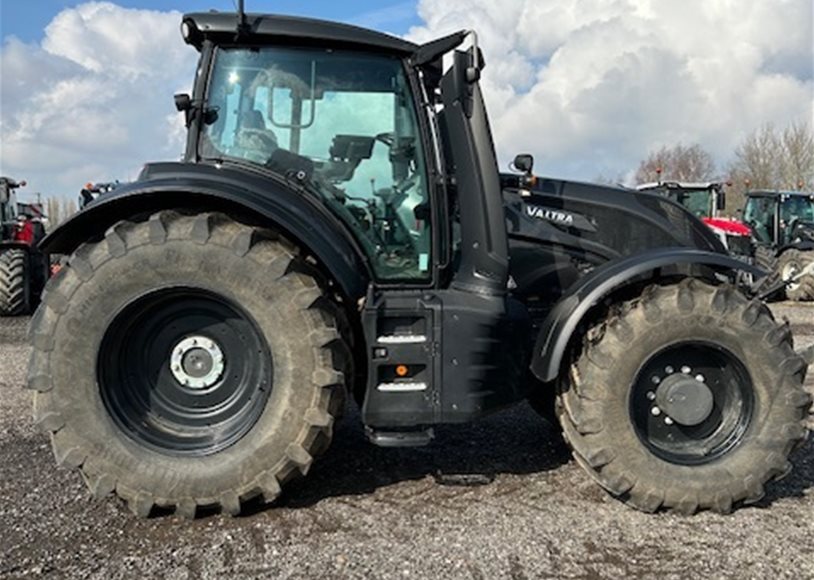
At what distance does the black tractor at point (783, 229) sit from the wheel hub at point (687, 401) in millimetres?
13359

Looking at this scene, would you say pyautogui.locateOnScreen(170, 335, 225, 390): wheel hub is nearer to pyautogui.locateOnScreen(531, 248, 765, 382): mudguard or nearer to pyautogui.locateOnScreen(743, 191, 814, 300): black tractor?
pyautogui.locateOnScreen(531, 248, 765, 382): mudguard

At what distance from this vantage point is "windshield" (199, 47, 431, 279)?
12.9 ft

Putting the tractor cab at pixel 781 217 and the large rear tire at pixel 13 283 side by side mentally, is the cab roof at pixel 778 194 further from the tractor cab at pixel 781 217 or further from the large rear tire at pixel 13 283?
the large rear tire at pixel 13 283

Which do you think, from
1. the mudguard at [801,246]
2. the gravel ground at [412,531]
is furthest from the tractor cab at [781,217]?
the gravel ground at [412,531]

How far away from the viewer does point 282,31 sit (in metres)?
3.83

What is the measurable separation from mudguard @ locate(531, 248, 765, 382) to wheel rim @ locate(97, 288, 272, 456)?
1.44 m

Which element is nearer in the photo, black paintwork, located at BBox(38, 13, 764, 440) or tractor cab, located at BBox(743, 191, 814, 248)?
black paintwork, located at BBox(38, 13, 764, 440)

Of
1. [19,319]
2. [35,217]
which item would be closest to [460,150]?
[19,319]

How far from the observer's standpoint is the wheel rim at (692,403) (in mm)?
3932

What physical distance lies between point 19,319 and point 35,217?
5491 millimetres

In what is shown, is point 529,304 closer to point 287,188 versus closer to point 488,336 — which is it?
point 488,336

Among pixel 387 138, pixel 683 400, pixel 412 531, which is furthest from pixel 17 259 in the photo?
pixel 683 400

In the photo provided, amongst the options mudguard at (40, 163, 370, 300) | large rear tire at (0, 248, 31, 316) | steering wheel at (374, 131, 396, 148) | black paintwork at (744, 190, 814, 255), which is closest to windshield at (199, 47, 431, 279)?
steering wheel at (374, 131, 396, 148)

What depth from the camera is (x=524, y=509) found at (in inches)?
152
